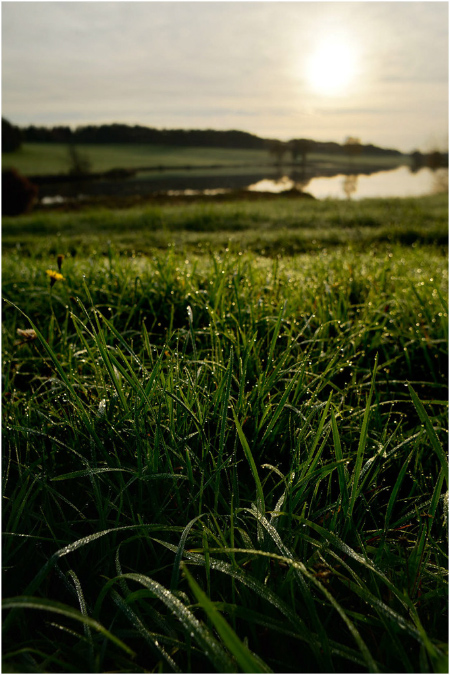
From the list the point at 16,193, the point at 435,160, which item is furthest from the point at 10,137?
the point at 435,160

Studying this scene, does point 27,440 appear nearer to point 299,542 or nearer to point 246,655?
point 299,542

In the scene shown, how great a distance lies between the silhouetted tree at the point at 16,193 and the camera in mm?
14820

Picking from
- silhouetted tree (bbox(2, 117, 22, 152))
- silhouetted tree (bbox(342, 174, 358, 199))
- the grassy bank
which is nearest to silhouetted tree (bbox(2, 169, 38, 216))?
silhouetted tree (bbox(2, 117, 22, 152))

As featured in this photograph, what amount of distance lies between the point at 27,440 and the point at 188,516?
546mm

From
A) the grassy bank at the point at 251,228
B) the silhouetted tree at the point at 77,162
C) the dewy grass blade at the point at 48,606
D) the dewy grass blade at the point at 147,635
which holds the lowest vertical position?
the dewy grass blade at the point at 147,635

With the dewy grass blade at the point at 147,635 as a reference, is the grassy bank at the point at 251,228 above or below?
above

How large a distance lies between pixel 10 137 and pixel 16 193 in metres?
7.17

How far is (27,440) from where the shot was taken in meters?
1.37

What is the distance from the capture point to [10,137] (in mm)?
20672

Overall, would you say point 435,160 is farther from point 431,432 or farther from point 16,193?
point 431,432

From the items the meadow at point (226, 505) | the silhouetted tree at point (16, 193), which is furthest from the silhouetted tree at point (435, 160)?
the meadow at point (226, 505)

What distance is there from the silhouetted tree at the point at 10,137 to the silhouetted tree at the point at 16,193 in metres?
4.53

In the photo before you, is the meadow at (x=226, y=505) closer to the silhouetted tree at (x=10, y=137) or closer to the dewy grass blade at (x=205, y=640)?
the dewy grass blade at (x=205, y=640)

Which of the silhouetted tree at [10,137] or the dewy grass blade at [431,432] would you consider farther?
the silhouetted tree at [10,137]
